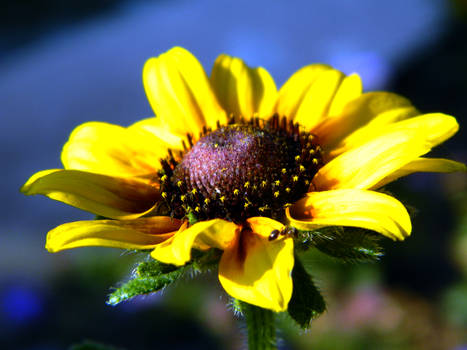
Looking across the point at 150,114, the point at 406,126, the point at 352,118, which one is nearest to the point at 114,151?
the point at 352,118

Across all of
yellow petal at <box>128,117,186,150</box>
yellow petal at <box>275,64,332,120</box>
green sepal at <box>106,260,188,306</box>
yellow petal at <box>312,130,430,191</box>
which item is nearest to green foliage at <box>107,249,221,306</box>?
green sepal at <box>106,260,188,306</box>

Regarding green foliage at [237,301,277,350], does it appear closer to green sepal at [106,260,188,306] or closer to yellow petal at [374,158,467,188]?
green sepal at [106,260,188,306]

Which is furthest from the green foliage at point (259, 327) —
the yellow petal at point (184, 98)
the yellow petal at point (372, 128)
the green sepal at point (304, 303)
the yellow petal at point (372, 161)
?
the yellow petal at point (184, 98)

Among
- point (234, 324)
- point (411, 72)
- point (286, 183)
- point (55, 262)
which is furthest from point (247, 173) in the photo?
point (411, 72)

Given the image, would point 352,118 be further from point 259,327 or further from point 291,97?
point 259,327

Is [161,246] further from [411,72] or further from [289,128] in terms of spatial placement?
[411,72]

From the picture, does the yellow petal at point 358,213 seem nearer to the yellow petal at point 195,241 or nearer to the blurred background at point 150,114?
the yellow petal at point 195,241
